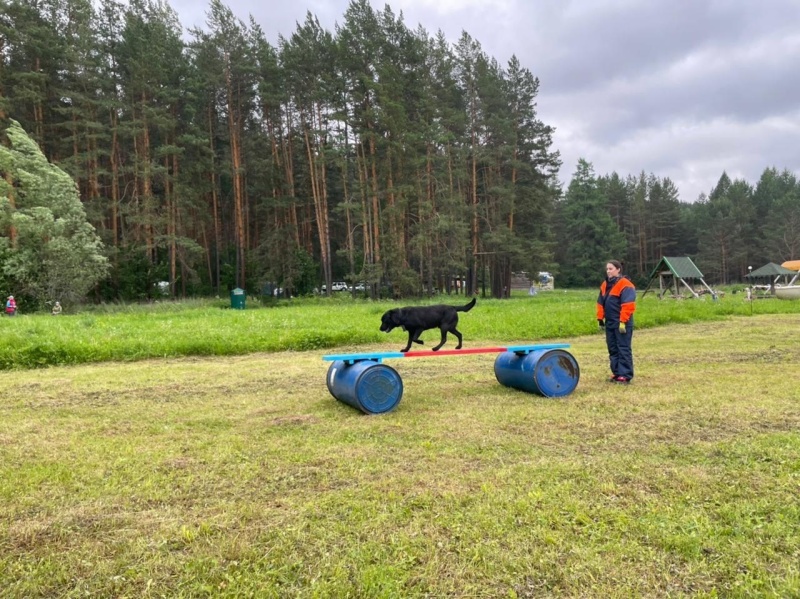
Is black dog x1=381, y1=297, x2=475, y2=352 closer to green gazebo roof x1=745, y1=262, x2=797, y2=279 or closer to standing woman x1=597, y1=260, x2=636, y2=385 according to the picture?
standing woman x1=597, y1=260, x2=636, y2=385

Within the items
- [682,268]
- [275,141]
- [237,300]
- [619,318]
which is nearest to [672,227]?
[682,268]

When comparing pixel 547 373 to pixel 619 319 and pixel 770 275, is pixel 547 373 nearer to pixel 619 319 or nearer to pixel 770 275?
pixel 619 319

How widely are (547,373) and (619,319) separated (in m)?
1.59

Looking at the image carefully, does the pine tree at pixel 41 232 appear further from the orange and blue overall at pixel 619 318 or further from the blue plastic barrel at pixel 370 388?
the orange and blue overall at pixel 619 318

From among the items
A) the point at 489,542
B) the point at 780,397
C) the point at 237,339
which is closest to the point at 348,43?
the point at 237,339

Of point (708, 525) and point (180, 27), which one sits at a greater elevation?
point (180, 27)

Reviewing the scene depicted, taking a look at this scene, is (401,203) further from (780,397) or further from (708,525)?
(708,525)

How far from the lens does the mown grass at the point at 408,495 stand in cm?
250

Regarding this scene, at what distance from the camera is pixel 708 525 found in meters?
2.92

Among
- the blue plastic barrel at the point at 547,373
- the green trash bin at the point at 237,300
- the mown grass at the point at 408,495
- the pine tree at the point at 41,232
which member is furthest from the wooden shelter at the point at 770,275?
the pine tree at the point at 41,232

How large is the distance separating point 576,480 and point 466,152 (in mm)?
35242

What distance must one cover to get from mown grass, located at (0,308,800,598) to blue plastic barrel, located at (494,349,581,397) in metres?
0.24

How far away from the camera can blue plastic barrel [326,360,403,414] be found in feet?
19.2

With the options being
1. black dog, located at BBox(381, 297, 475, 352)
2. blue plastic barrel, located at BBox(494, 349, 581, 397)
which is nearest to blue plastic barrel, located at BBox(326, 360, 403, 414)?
black dog, located at BBox(381, 297, 475, 352)
